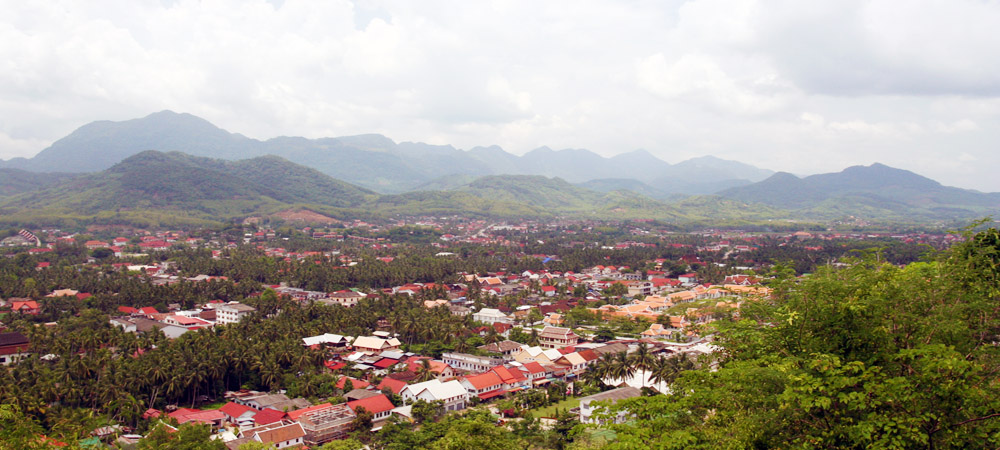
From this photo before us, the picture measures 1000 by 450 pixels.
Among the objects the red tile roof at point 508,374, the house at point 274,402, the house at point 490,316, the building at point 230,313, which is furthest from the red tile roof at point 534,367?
the building at point 230,313

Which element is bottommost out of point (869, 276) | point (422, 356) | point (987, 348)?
point (422, 356)

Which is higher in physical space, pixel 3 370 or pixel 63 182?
pixel 63 182

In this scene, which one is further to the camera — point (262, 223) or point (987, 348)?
point (262, 223)

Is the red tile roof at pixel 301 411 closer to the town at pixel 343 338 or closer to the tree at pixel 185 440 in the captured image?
the town at pixel 343 338

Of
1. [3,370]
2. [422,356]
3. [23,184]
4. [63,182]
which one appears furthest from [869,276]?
[23,184]

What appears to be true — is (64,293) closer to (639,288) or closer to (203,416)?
(203,416)

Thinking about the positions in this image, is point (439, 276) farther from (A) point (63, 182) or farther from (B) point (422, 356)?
(A) point (63, 182)

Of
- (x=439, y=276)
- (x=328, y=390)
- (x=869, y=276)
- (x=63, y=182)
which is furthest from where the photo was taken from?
(x=63, y=182)
